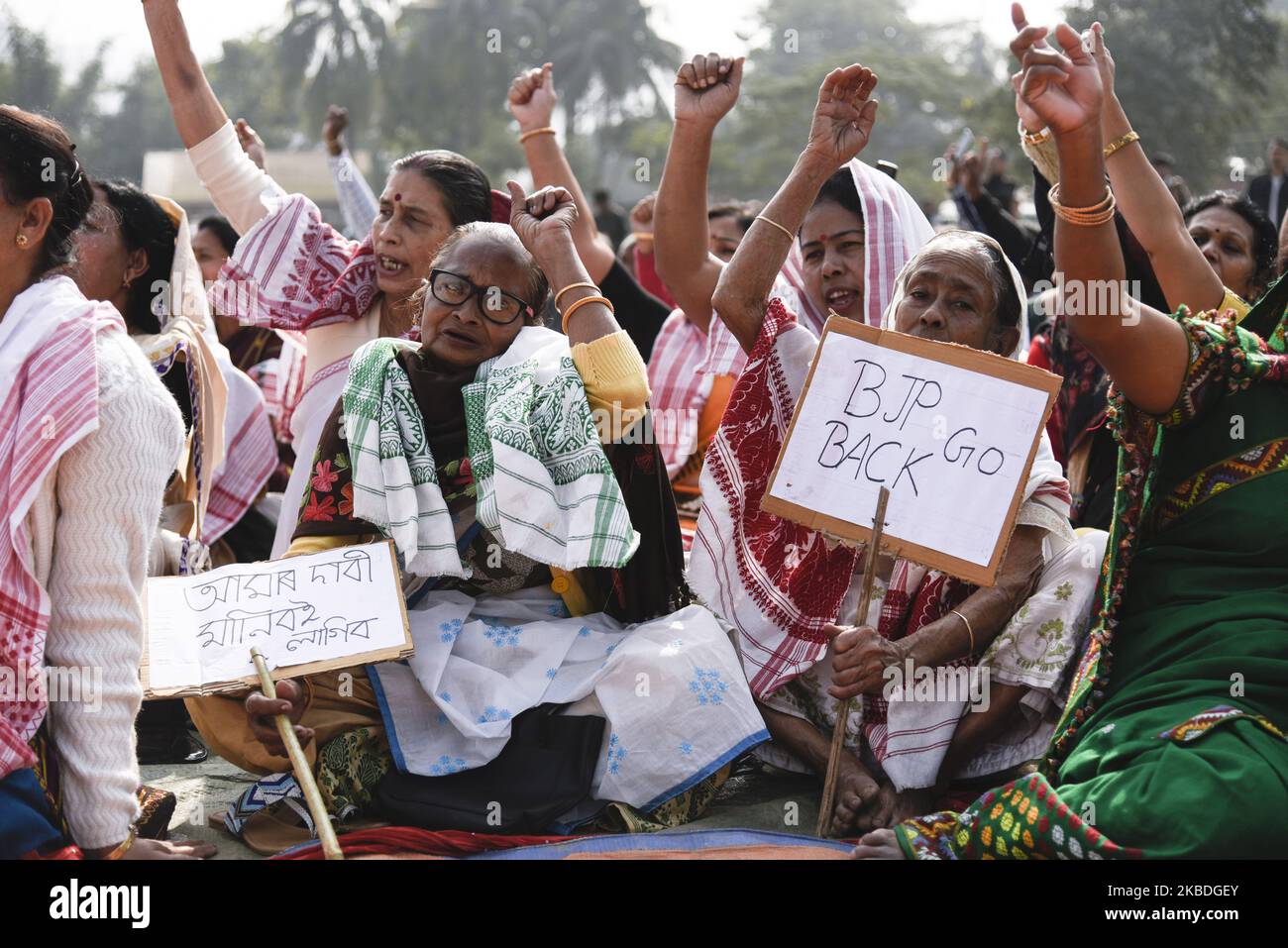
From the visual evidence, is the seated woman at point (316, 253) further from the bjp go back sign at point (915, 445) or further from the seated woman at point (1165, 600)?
the seated woman at point (1165, 600)

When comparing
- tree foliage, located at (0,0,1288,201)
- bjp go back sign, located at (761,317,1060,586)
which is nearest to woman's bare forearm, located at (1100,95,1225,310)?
bjp go back sign, located at (761,317,1060,586)

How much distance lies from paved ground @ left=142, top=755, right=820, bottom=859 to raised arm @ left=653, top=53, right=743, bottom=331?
1517 millimetres

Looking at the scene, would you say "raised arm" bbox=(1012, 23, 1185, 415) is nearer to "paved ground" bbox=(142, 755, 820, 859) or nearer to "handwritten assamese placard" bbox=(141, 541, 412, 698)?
"paved ground" bbox=(142, 755, 820, 859)

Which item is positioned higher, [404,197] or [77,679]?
[404,197]

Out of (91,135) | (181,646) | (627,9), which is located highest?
(627,9)

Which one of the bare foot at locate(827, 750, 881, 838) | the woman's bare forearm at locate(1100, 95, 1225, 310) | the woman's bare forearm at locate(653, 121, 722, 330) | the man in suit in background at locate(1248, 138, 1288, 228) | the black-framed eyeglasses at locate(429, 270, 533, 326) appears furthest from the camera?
the man in suit in background at locate(1248, 138, 1288, 228)

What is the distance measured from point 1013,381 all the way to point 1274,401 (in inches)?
22.3

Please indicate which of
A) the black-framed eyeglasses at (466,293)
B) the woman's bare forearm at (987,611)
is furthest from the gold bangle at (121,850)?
the woman's bare forearm at (987,611)

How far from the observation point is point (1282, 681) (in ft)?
9.62

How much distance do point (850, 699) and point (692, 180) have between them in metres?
1.71

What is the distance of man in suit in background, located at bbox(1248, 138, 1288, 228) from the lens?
12.1 meters

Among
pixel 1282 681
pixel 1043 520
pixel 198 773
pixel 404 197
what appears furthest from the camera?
pixel 404 197
